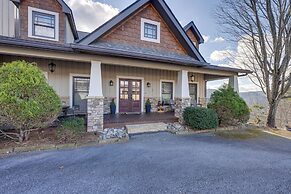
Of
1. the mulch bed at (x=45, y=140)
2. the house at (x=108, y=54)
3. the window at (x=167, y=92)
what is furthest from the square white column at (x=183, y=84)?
the mulch bed at (x=45, y=140)

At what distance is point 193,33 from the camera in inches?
574

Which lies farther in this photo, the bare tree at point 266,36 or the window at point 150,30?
the window at point 150,30

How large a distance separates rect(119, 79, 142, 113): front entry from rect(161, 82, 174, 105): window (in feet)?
6.14

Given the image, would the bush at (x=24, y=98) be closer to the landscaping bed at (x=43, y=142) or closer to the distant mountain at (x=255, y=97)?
the landscaping bed at (x=43, y=142)

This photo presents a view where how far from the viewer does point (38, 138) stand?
20.0ft

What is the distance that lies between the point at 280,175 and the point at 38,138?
22.8 ft

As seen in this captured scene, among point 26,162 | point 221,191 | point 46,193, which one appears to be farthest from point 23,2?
point 221,191

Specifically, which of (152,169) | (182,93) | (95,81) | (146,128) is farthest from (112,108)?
(152,169)

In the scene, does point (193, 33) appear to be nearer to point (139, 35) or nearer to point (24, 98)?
point (139, 35)

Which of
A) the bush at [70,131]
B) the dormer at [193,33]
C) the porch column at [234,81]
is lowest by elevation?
the bush at [70,131]

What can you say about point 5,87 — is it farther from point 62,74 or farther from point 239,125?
point 239,125

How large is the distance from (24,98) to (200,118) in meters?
6.81

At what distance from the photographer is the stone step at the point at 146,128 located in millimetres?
7691

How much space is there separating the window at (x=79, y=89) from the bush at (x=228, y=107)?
697 cm
